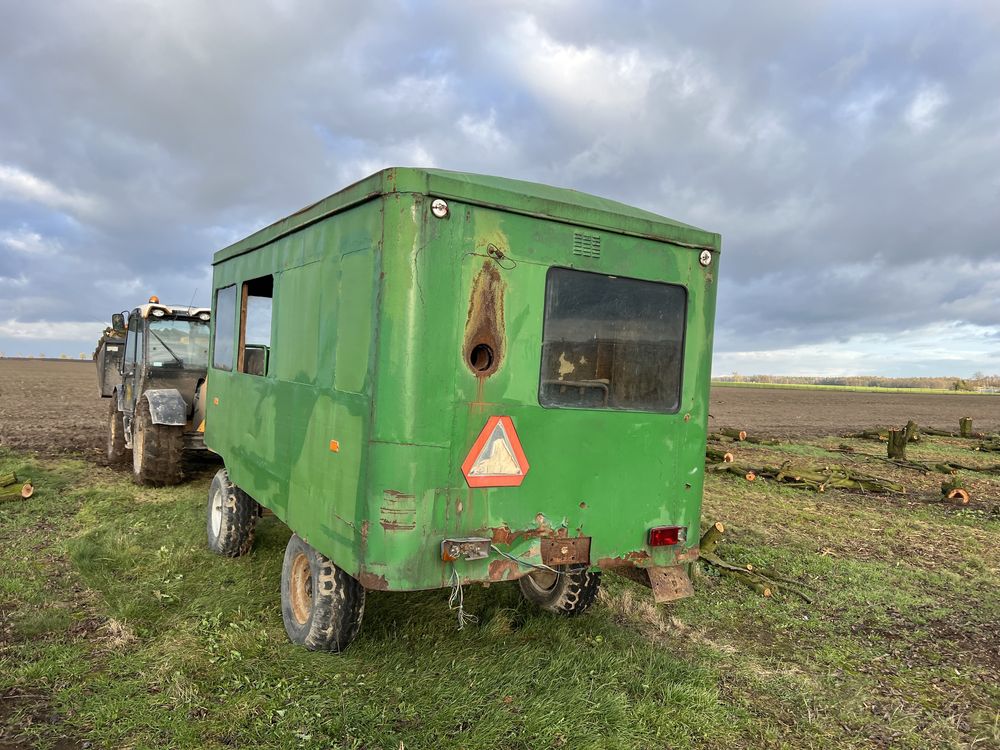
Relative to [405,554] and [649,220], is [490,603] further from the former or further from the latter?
[649,220]

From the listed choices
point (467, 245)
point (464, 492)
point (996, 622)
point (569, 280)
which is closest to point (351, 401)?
point (464, 492)

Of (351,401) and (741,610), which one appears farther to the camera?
(741,610)

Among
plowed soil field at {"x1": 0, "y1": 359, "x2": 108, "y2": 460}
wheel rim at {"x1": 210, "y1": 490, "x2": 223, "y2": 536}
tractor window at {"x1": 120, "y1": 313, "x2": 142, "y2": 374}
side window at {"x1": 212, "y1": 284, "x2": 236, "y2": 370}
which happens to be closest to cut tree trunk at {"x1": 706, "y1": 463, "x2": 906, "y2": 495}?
wheel rim at {"x1": 210, "y1": 490, "x2": 223, "y2": 536}

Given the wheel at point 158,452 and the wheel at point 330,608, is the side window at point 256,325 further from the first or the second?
the wheel at point 158,452

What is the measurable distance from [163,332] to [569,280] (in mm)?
7933

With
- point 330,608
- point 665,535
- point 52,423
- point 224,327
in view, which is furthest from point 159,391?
point 52,423

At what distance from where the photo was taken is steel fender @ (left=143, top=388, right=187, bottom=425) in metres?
8.55

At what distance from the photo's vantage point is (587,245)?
3830 mm

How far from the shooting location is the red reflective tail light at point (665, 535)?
13.5 ft

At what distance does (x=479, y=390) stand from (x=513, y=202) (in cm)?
104

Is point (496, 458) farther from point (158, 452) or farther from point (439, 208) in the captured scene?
point (158, 452)

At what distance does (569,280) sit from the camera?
149 inches

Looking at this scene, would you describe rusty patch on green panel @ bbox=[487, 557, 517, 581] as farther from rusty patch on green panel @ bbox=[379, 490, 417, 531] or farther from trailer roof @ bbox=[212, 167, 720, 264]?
trailer roof @ bbox=[212, 167, 720, 264]

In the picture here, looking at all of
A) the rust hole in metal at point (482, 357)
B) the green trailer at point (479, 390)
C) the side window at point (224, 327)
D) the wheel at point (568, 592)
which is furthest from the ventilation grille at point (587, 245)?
the side window at point (224, 327)
